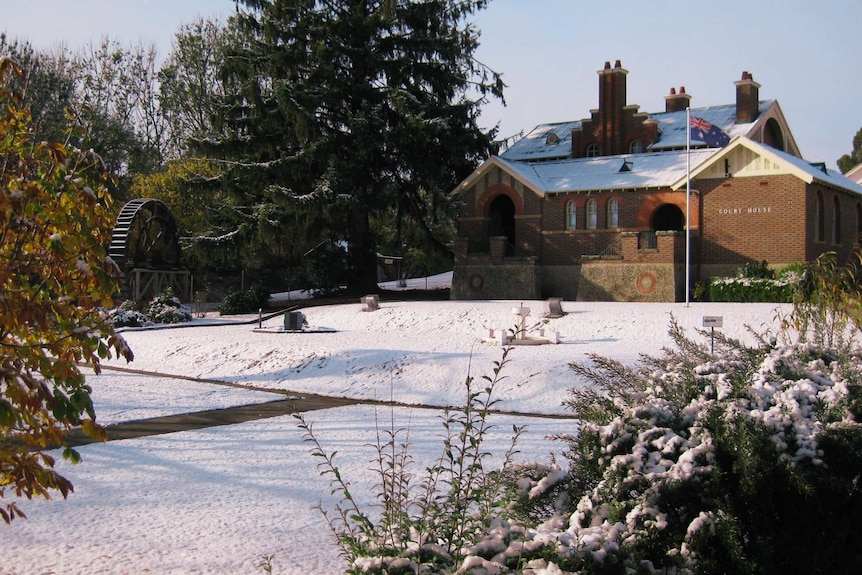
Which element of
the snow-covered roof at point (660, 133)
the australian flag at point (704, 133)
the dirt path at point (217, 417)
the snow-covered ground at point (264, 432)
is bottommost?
the dirt path at point (217, 417)

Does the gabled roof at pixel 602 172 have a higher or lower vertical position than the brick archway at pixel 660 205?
higher

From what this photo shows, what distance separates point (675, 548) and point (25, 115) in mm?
4456

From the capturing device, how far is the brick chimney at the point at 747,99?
35562 millimetres

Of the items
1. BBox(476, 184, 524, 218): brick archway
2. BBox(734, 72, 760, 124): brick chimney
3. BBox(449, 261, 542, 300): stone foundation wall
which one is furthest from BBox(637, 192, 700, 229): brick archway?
BBox(734, 72, 760, 124): brick chimney

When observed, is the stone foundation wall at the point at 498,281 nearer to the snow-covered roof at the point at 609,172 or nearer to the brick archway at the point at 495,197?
the brick archway at the point at 495,197

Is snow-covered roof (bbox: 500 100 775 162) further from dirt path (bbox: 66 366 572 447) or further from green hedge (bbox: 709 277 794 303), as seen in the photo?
dirt path (bbox: 66 366 572 447)

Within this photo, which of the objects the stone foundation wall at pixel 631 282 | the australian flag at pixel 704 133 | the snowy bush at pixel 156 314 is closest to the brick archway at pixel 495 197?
the stone foundation wall at pixel 631 282

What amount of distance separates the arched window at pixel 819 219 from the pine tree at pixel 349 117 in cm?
1370

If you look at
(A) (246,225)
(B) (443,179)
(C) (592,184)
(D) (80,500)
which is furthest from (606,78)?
(D) (80,500)

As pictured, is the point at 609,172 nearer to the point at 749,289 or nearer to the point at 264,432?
the point at 749,289

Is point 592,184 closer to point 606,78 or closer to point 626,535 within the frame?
point 606,78

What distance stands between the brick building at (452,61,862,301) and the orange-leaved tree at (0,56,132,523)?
82.4 ft

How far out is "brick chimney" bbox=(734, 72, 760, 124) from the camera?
35.6m

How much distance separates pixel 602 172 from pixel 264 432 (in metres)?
25.4
